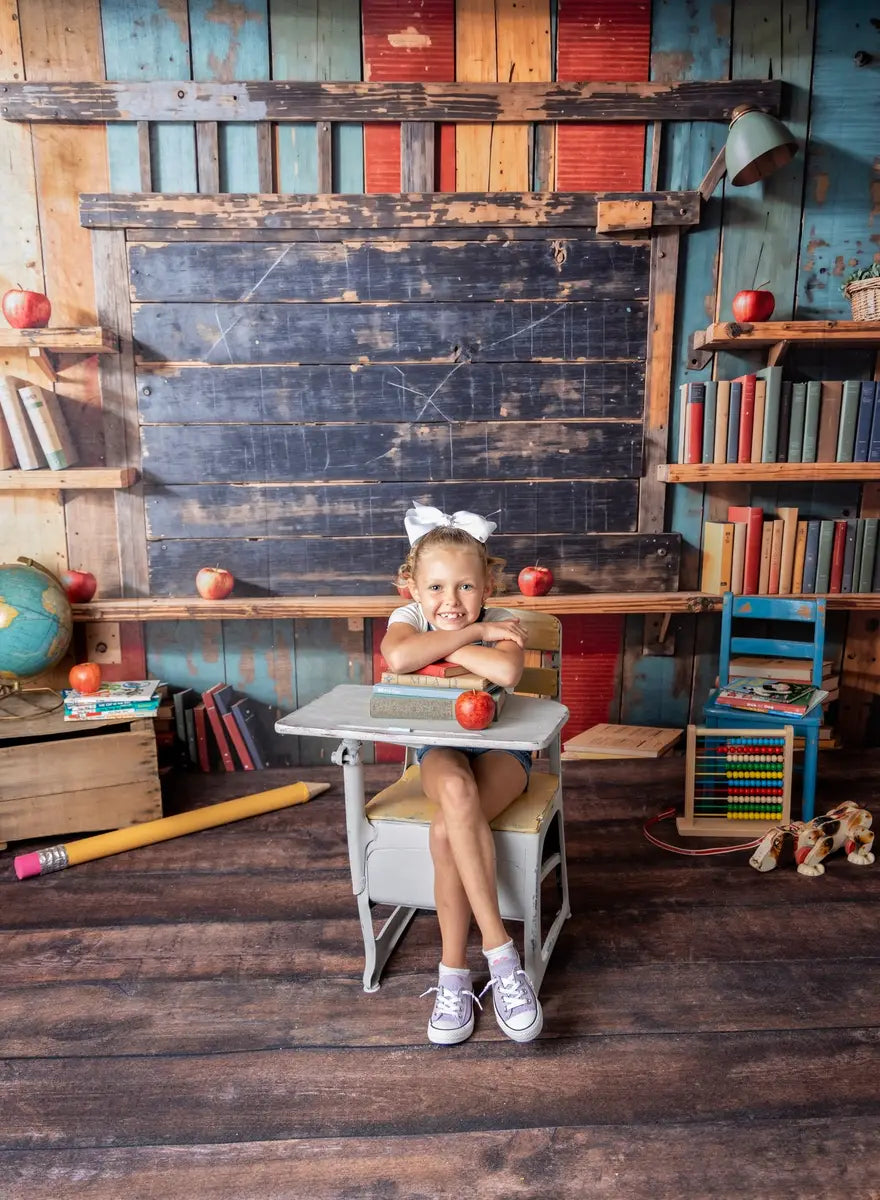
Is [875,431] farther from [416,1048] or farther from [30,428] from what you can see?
[30,428]

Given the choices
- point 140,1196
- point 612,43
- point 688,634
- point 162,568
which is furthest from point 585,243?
point 140,1196

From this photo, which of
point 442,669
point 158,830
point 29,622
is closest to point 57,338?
point 29,622

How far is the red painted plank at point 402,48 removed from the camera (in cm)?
309

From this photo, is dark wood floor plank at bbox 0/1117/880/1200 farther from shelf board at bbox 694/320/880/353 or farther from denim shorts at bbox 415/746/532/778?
shelf board at bbox 694/320/880/353

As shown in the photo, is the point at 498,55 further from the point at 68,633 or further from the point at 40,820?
the point at 40,820

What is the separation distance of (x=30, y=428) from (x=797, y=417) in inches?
116

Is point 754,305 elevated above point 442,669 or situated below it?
above

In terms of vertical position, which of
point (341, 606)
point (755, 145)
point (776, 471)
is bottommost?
point (341, 606)

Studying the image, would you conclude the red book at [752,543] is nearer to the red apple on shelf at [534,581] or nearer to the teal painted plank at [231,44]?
the red apple on shelf at [534,581]

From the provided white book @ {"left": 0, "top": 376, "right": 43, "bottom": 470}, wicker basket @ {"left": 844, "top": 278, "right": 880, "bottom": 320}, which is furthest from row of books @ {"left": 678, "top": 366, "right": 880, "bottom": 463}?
white book @ {"left": 0, "top": 376, "right": 43, "bottom": 470}

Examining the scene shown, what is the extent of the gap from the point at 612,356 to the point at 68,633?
7.72ft

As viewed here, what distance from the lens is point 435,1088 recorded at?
166cm

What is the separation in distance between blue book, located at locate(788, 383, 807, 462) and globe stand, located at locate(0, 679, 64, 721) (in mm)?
2892

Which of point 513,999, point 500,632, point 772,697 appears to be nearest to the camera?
point 513,999
